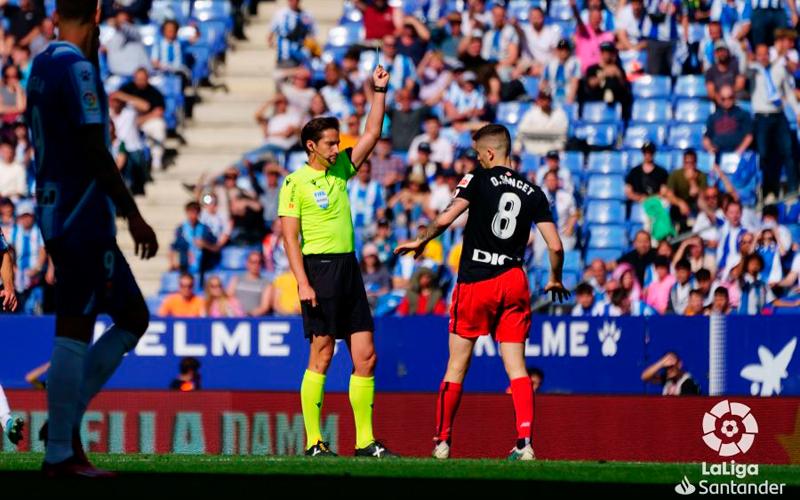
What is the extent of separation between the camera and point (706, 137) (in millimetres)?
19578

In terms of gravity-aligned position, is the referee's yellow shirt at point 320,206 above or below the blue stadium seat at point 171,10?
below

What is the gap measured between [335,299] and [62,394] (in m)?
3.62

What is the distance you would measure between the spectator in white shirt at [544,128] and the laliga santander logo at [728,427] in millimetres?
7277

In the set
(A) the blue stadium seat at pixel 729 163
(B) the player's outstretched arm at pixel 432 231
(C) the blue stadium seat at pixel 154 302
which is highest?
(A) the blue stadium seat at pixel 729 163

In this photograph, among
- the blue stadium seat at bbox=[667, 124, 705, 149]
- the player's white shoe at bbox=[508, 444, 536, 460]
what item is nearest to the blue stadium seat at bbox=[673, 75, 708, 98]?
the blue stadium seat at bbox=[667, 124, 705, 149]

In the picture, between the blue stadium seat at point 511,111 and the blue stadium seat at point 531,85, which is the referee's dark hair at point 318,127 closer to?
the blue stadium seat at point 511,111

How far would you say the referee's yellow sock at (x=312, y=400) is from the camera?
37.6 ft

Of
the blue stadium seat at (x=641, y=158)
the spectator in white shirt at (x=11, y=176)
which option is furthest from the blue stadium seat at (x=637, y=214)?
the spectator in white shirt at (x=11, y=176)

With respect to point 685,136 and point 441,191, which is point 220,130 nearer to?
point 441,191

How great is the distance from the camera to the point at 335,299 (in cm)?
1136

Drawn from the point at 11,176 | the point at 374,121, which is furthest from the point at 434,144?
the point at 374,121

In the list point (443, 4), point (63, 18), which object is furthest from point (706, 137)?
point (63, 18)

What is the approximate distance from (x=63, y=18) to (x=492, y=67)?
13406 mm

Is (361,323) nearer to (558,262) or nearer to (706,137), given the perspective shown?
(558,262)
